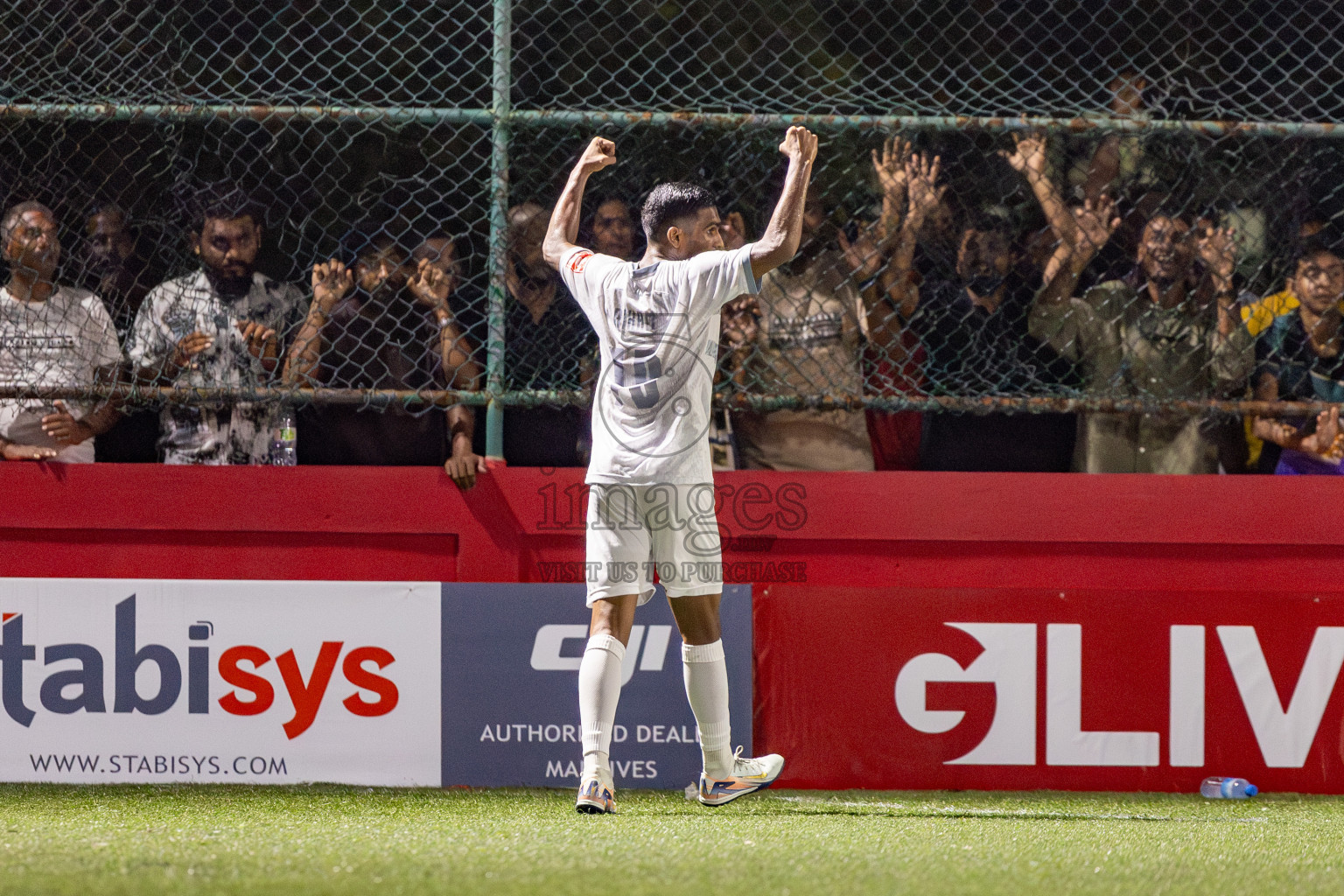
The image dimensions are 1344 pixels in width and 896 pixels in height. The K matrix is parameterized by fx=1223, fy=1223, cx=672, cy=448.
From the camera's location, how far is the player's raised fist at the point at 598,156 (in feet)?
12.4

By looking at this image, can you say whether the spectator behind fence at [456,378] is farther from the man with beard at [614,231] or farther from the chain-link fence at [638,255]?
the man with beard at [614,231]

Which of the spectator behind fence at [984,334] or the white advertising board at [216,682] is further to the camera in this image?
the spectator behind fence at [984,334]

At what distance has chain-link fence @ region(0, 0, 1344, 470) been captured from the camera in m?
4.48

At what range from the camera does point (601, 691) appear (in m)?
3.50

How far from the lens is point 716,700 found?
367cm

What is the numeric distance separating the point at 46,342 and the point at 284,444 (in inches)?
37.0

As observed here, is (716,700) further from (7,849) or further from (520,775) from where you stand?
(7,849)

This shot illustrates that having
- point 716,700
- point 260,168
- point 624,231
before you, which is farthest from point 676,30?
point 716,700

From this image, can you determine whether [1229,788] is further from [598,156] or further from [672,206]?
[598,156]

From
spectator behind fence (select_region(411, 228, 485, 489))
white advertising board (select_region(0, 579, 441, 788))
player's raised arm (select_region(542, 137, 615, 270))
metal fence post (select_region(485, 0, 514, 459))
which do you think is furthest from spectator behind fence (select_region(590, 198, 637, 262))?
white advertising board (select_region(0, 579, 441, 788))

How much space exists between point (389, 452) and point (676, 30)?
214 centimetres

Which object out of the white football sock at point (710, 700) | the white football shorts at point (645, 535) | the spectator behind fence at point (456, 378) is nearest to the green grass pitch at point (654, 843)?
the white football sock at point (710, 700)

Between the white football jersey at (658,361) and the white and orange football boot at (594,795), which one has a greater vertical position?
the white football jersey at (658,361)

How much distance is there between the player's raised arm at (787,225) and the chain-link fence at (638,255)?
41.8 inches
